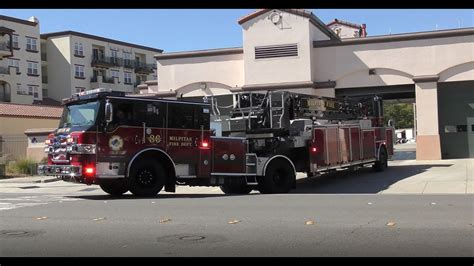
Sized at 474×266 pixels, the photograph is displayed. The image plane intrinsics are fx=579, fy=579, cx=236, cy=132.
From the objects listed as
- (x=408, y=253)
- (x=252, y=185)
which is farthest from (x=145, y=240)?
(x=252, y=185)

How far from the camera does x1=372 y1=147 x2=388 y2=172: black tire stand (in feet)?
74.7

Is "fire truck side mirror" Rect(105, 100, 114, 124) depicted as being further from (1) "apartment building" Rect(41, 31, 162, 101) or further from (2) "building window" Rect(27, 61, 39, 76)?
(1) "apartment building" Rect(41, 31, 162, 101)

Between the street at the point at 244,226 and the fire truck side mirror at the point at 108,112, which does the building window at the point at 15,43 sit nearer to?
the street at the point at 244,226

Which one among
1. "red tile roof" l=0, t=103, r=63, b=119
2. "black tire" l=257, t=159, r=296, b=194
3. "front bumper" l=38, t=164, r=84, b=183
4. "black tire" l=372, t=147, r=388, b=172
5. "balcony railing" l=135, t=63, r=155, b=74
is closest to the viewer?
"front bumper" l=38, t=164, r=84, b=183

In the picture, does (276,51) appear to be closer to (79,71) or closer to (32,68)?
(32,68)

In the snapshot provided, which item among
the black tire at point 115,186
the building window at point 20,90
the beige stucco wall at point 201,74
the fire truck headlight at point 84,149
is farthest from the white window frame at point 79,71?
the fire truck headlight at point 84,149

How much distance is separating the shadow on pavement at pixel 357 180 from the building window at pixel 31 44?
2001 inches

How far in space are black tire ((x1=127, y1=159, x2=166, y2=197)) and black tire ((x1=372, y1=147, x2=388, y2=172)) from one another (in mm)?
10427

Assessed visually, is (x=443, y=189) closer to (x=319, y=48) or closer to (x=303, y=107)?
(x=303, y=107)

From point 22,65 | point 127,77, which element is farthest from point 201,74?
point 127,77

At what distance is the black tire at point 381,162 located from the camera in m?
22.8

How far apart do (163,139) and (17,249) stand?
758 cm

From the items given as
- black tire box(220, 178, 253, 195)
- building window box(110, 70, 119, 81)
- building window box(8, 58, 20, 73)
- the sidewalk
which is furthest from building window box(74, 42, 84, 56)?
black tire box(220, 178, 253, 195)
